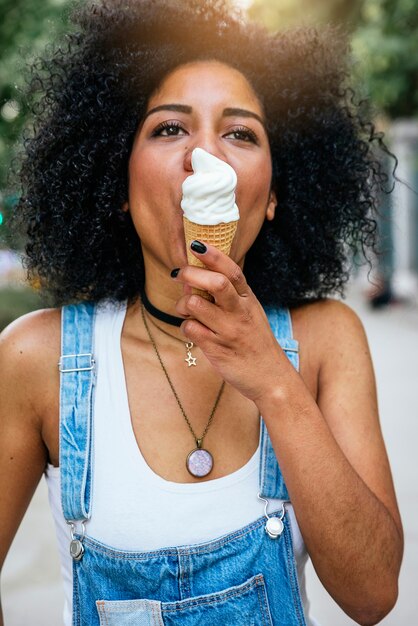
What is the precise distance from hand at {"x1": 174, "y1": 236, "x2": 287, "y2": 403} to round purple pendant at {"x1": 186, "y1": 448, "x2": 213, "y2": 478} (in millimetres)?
330

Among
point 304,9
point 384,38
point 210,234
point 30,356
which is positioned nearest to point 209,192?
point 210,234

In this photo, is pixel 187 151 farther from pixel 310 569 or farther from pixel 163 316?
pixel 310 569

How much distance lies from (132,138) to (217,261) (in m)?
0.86

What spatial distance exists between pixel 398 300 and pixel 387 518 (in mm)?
10919

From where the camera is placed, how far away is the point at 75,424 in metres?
1.75

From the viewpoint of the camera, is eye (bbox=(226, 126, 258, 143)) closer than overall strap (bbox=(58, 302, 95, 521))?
No

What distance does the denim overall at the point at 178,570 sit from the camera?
168cm

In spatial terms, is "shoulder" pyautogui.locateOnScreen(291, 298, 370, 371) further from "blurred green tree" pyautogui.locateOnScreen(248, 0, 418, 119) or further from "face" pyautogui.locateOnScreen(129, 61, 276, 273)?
"blurred green tree" pyautogui.locateOnScreen(248, 0, 418, 119)

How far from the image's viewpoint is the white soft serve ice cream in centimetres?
143

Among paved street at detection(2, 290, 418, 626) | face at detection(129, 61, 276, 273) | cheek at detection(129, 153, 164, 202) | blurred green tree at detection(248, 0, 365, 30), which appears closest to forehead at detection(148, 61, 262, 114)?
face at detection(129, 61, 276, 273)

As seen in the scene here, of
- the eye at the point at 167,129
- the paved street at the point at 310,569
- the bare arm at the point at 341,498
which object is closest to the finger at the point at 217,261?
the bare arm at the point at 341,498

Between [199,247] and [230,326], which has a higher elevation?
[199,247]

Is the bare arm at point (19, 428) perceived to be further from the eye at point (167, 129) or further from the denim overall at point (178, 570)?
the eye at point (167, 129)

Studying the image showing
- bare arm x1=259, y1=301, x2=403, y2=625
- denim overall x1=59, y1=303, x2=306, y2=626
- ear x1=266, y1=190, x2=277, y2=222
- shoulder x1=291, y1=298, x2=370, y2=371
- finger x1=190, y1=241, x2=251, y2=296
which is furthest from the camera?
ear x1=266, y1=190, x2=277, y2=222
